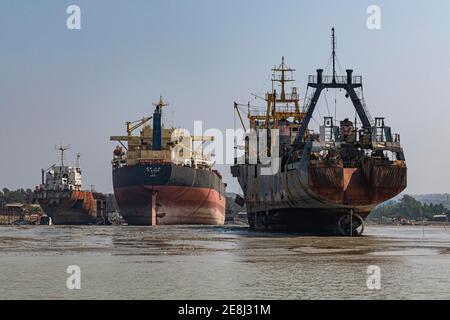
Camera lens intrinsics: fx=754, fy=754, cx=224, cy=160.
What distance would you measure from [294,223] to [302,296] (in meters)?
37.0

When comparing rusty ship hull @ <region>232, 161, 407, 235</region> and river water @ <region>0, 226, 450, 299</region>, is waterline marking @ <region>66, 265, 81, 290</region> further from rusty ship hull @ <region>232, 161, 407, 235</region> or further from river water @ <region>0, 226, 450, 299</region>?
rusty ship hull @ <region>232, 161, 407, 235</region>

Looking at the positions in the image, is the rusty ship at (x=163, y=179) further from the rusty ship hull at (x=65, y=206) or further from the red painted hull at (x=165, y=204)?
the rusty ship hull at (x=65, y=206)

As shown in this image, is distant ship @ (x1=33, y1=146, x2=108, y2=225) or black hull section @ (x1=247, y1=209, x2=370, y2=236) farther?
distant ship @ (x1=33, y1=146, x2=108, y2=225)

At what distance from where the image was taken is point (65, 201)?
101m

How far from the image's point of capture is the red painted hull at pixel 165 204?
263 feet

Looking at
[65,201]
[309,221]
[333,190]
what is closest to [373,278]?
[333,190]

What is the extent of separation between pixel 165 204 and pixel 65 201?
25.5 metres

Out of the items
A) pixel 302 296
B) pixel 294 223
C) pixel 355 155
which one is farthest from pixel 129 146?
pixel 302 296

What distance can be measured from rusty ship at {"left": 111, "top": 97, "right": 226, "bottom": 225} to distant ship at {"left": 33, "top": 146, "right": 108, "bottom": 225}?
460 inches

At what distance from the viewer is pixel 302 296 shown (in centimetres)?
1698

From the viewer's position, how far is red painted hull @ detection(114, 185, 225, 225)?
80188 mm

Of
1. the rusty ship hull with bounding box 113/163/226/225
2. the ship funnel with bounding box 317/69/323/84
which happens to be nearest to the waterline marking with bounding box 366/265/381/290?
the ship funnel with bounding box 317/69/323/84

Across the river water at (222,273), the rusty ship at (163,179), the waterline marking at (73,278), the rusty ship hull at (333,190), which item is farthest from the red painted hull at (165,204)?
the waterline marking at (73,278)
